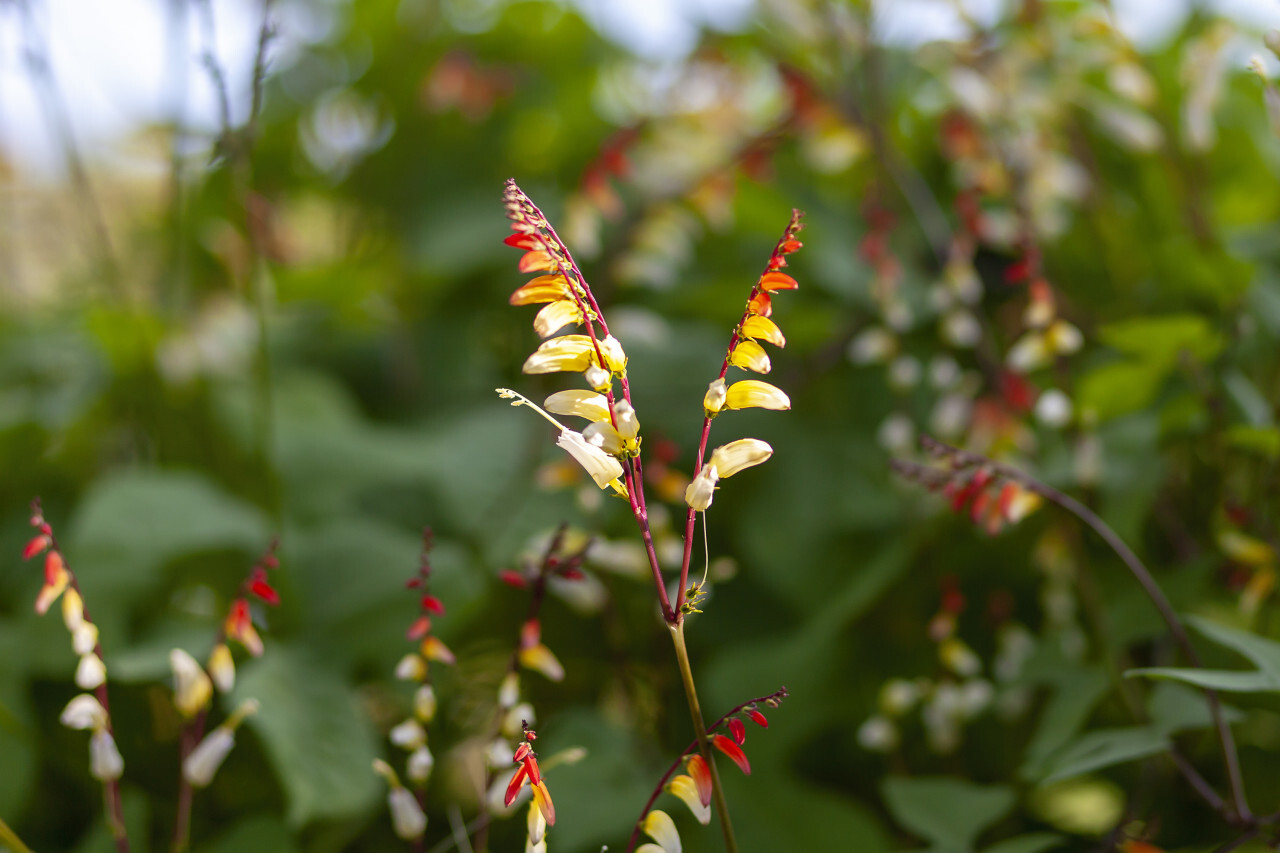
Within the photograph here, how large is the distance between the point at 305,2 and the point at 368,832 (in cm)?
95

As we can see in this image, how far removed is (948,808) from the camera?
41cm

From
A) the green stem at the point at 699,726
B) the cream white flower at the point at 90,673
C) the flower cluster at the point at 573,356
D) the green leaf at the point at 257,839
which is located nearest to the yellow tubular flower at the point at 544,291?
the flower cluster at the point at 573,356

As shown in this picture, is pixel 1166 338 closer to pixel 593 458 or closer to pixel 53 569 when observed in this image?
pixel 593 458

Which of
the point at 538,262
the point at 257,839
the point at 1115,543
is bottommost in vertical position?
the point at 257,839

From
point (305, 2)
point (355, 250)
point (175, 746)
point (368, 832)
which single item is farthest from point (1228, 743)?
point (305, 2)

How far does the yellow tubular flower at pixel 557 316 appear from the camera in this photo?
0.27 m

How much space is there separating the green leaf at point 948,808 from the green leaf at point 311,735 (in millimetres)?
279

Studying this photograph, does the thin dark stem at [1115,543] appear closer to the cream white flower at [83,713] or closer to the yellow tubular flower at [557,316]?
the yellow tubular flower at [557,316]

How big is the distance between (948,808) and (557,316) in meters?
0.32

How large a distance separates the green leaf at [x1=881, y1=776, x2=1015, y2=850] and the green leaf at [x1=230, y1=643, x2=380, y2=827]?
28 centimetres

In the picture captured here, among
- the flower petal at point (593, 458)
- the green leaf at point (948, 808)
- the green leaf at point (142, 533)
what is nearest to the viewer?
the flower petal at point (593, 458)

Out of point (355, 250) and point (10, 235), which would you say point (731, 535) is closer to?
point (355, 250)

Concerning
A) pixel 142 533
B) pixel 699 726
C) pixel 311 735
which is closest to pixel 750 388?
pixel 699 726

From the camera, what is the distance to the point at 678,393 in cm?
68
